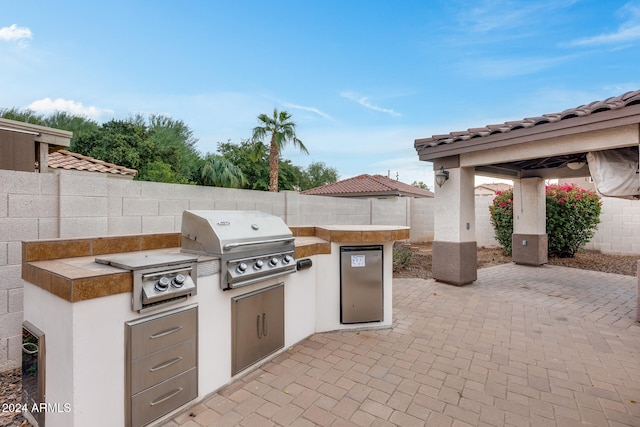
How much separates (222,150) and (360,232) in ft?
84.4

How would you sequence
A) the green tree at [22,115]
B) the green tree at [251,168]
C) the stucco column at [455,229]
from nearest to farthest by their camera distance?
the stucco column at [455,229]
the green tree at [251,168]
the green tree at [22,115]

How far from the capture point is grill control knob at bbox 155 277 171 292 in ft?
6.81

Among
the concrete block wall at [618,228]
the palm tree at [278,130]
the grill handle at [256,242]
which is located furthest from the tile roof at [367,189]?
the grill handle at [256,242]

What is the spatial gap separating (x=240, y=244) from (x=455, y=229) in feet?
17.0

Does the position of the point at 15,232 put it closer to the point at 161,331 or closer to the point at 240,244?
the point at 161,331

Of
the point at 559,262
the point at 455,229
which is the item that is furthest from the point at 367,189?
the point at 455,229

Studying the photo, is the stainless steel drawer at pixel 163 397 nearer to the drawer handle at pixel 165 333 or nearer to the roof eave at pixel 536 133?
the drawer handle at pixel 165 333

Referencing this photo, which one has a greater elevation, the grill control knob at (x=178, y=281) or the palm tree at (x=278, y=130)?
the palm tree at (x=278, y=130)

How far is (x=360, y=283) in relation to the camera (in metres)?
3.98

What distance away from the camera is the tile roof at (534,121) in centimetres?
405

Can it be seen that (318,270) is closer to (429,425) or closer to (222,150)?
(429,425)

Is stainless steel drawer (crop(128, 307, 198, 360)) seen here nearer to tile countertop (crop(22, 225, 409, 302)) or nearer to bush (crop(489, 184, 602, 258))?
tile countertop (crop(22, 225, 409, 302))

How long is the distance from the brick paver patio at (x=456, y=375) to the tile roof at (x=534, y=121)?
3.12 metres

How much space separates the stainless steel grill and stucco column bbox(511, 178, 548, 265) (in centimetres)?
828
